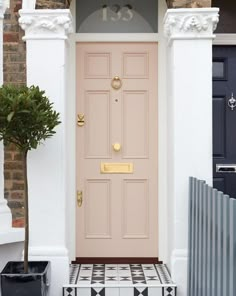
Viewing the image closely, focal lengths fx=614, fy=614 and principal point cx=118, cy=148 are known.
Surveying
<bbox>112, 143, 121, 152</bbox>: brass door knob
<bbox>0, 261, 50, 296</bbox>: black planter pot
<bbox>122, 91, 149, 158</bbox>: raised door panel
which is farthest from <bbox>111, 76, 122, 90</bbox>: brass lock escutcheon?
<bbox>0, 261, 50, 296</bbox>: black planter pot

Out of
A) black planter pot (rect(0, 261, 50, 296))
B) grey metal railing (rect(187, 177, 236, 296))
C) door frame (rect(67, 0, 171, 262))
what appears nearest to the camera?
grey metal railing (rect(187, 177, 236, 296))

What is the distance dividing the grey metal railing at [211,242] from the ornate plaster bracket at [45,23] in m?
1.86

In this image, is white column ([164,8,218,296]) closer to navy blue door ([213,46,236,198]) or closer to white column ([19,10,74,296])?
navy blue door ([213,46,236,198])

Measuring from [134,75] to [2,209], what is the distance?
6.41 ft

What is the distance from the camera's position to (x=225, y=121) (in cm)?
647

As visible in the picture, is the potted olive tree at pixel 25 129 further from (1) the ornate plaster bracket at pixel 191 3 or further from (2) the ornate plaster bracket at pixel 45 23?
(1) the ornate plaster bracket at pixel 191 3

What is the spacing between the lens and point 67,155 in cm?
613

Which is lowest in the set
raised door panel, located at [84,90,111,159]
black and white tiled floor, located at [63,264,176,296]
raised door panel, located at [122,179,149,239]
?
black and white tiled floor, located at [63,264,176,296]

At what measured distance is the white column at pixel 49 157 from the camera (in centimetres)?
573

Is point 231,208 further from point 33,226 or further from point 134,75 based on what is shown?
point 134,75

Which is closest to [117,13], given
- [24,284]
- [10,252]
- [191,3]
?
[191,3]

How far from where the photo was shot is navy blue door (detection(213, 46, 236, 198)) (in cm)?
646

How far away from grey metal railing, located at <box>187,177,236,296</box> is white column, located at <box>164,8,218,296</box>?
16cm

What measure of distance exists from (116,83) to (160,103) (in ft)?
1.66
